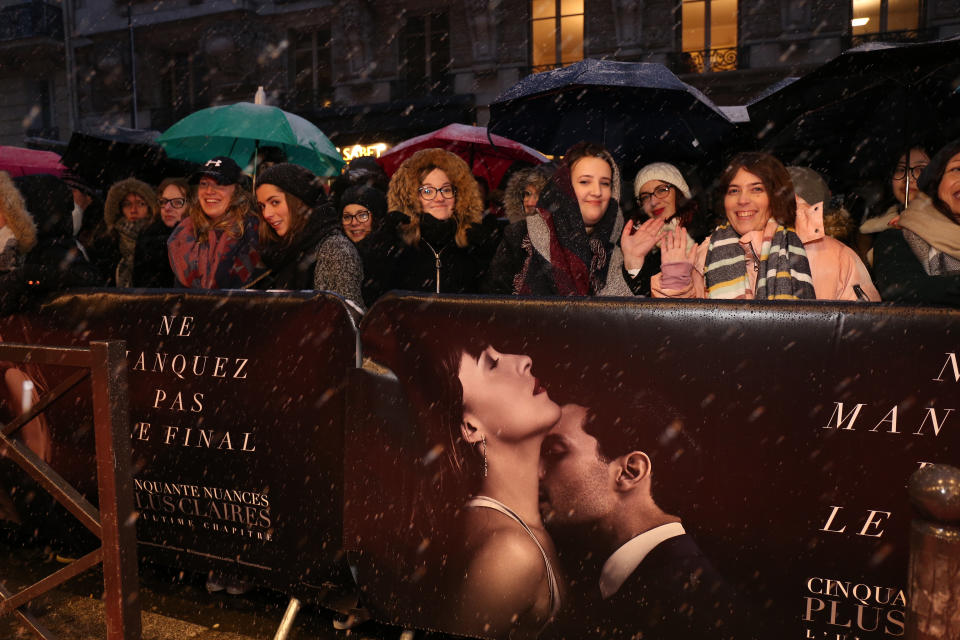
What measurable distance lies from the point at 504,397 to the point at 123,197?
17.7 feet

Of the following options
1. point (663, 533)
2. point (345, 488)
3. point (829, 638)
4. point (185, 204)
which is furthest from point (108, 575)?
point (185, 204)

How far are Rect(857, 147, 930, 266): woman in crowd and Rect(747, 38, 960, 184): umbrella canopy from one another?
0.25 ft

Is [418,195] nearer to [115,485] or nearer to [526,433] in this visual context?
[526,433]

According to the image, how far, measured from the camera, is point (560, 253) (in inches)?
154

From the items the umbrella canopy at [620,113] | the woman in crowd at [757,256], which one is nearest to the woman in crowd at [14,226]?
the umbrella canopy at [620,113]

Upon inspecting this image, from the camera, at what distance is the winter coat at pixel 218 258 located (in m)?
4.57

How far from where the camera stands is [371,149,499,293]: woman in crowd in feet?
14.7

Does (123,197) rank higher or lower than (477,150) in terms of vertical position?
lower

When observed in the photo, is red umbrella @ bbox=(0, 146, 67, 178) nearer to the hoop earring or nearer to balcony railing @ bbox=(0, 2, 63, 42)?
the hoop earring

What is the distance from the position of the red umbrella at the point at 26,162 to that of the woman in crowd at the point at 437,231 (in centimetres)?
674

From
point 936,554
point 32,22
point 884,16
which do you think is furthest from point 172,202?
point 32,22

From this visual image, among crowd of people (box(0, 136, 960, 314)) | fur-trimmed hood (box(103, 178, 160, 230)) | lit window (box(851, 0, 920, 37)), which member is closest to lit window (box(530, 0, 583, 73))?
lit window (box(851, 0, 920, 37))

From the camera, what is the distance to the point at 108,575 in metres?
2.60

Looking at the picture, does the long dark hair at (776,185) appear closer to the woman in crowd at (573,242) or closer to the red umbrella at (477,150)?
the woman in crowd at (573,242)
